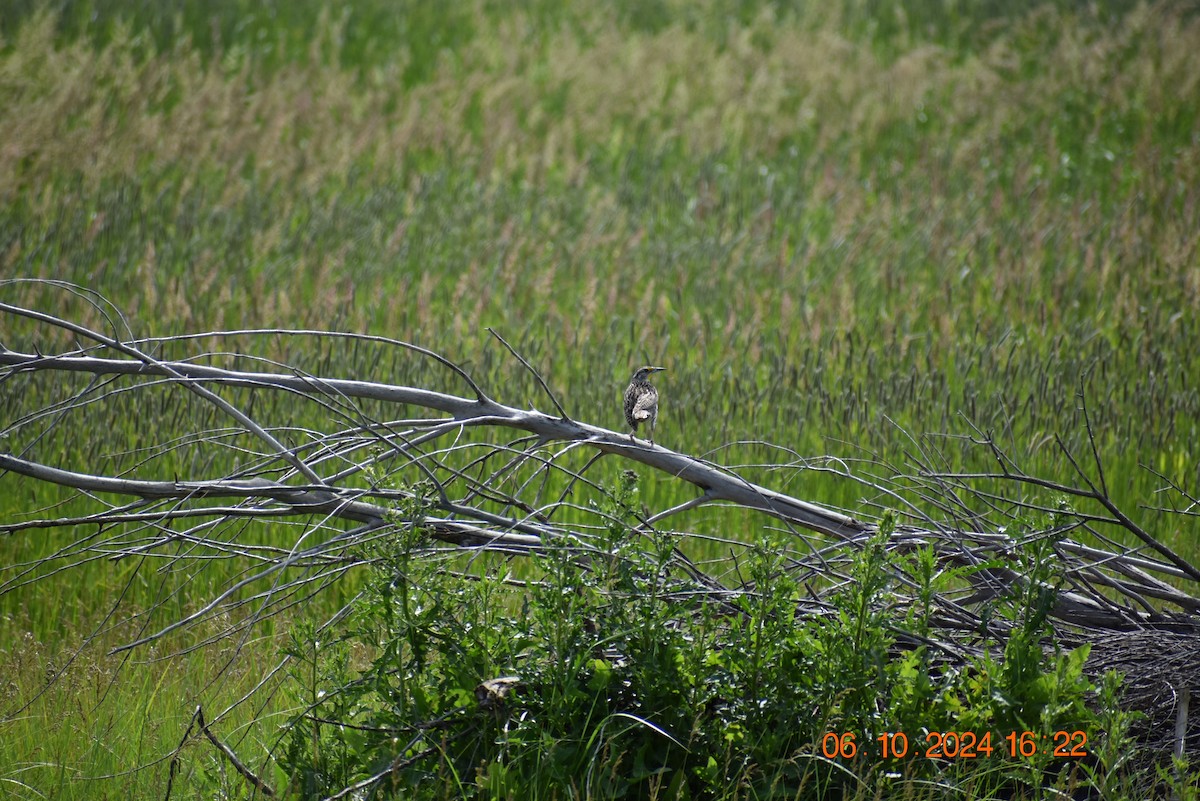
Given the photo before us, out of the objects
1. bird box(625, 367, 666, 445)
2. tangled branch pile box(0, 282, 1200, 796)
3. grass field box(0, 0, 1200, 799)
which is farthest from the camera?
grass field box(0, 0, 1200, 799)

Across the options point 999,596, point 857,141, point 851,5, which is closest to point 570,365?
point 999,596

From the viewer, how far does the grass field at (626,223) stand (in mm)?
5195

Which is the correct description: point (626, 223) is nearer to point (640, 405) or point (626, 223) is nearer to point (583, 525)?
point (640, 405)

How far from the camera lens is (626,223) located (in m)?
8.47
